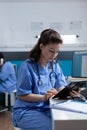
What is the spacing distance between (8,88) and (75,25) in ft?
5.77

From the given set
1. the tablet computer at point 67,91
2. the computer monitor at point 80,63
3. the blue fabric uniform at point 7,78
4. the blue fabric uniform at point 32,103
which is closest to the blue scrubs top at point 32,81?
the blue fabric uniform at point 32,103

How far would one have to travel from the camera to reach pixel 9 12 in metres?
4.53

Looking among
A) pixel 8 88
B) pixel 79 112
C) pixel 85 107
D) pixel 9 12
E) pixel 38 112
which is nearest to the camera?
pixel 79 112

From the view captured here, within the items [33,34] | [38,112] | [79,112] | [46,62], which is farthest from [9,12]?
[79,112]

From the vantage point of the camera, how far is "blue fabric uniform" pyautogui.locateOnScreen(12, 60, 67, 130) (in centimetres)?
168

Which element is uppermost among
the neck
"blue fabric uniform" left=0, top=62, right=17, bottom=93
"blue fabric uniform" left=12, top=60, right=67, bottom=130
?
the neck

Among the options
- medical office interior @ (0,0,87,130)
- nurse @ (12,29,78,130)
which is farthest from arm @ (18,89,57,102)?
medical office interior @ (0,0,87,130)

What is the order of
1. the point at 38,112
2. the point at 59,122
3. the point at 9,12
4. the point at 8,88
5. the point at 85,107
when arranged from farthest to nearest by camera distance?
the point at 9,12, the point at 8,88, the point at 38,112, the point at 85,107, the point at 59,122

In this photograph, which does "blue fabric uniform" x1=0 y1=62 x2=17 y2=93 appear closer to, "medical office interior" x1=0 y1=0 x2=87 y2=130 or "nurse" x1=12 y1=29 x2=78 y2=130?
"medical office interior" x1=0 y1=0 x2=87 y2=130

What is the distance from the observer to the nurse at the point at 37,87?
1704 millimetres

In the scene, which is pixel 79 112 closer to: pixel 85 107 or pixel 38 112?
pixel 85 107

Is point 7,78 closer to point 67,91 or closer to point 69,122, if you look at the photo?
point 67,91

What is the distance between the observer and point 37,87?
5.98 feet

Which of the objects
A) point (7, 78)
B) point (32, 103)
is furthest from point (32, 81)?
point (7, 78)
